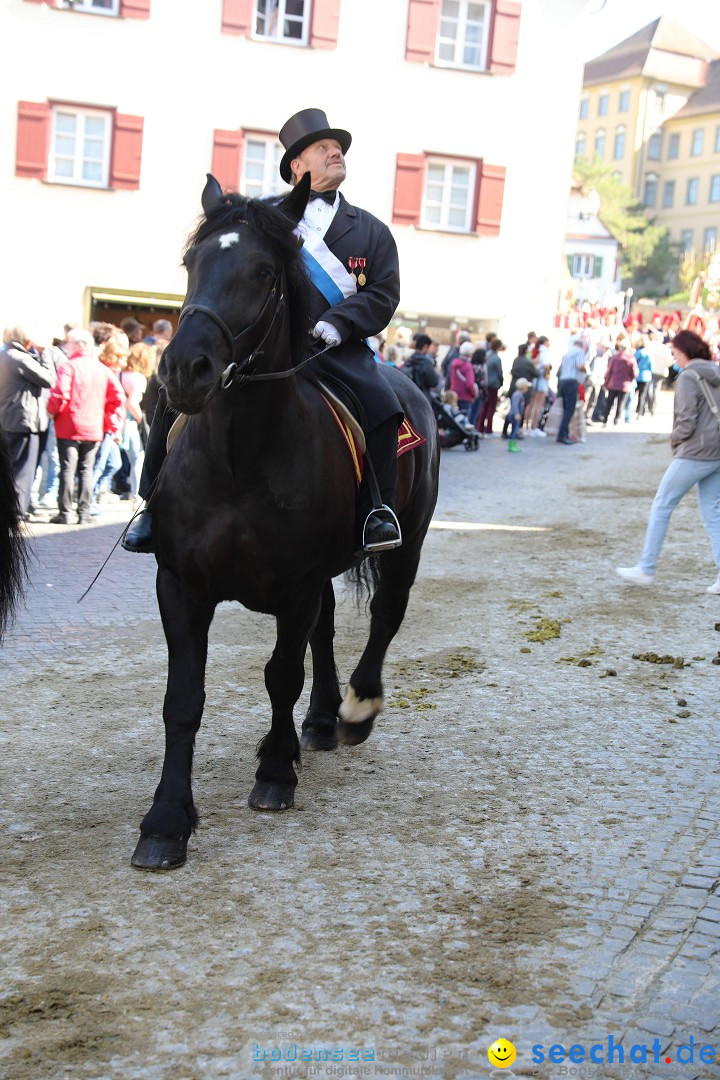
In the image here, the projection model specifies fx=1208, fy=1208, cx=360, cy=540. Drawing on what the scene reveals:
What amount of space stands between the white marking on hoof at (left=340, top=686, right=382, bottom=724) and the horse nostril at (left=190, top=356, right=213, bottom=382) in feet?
7.84

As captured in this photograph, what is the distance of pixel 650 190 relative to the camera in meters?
99.1

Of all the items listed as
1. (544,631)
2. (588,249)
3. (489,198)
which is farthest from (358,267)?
(588,249)

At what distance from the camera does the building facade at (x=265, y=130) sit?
84.5 ft

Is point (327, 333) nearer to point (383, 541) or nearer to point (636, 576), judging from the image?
point (383, 541)

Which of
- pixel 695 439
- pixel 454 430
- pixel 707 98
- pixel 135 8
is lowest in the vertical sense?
pixel 454 430

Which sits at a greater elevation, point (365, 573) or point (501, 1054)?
point (365, 573)

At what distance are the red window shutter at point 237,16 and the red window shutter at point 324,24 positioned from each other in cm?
140

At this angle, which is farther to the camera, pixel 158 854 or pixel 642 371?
pixel 642 371

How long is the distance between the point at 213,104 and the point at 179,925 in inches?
981

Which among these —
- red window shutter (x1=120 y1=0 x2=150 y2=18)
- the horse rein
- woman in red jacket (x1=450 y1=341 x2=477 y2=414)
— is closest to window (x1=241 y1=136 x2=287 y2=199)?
red window shutter (x1=120 y1=0 x2=150 y2=18)

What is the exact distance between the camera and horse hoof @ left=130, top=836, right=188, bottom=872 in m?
4.38

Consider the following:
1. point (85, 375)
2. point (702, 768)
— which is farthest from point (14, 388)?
point (702, 768)

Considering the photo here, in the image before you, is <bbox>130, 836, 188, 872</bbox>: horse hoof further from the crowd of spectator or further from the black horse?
Result: the crowd of spectator

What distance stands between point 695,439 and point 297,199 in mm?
6514
